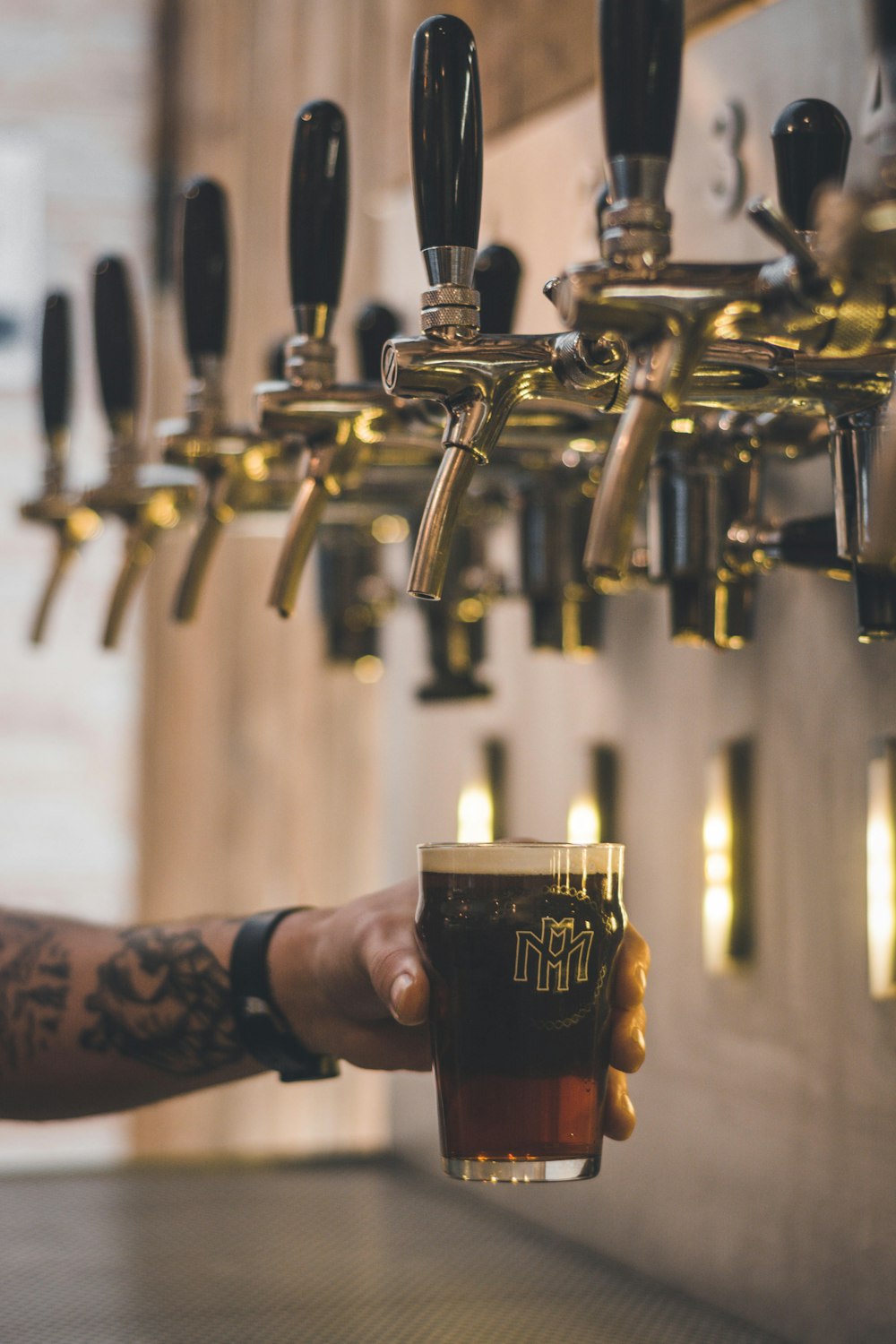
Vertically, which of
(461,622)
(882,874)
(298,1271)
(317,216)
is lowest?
(298,1271)

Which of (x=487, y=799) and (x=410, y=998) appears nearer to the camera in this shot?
(x=410, y=998)

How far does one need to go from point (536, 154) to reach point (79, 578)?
1.02 meters

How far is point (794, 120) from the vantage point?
0.76m

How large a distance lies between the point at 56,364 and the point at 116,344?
0.13 m

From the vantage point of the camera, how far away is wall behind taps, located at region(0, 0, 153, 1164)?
7.20 ft

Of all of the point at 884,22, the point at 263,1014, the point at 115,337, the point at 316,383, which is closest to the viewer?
the point at 884,22

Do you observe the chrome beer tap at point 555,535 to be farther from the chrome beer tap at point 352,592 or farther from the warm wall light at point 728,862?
the chrome beer tap at point 352,592

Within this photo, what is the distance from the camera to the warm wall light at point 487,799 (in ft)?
5.18

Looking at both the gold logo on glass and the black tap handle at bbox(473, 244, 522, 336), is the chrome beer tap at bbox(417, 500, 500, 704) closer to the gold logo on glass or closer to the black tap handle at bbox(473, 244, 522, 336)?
the black tap handle at bbox(473, 244, 522, 336)

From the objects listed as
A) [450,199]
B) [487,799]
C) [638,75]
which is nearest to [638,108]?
[638,75]

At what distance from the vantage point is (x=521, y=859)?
78cm

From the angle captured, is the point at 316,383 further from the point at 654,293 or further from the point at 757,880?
the point at 757,880

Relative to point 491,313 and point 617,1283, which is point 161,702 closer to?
point 617,1283

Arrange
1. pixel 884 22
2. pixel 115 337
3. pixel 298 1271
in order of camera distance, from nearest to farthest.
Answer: pixel 884 22, pixel 298 1271, pixel 115 337
